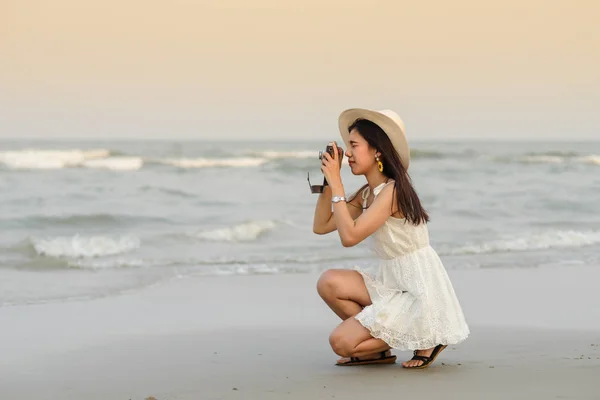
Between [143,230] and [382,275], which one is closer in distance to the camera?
[382,275]

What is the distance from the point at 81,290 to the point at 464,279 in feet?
10.2

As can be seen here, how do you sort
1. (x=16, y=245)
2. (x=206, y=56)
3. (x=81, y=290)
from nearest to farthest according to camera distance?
(x=81, y=290) → (x=16, y=245) → (x=206, y=56)

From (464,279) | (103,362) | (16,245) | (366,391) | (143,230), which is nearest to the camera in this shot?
(366,391)

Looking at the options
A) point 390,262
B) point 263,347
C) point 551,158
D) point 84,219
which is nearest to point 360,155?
point 390,262

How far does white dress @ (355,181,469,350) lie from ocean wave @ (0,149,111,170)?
1843cm

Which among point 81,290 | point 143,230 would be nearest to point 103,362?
point 81,290

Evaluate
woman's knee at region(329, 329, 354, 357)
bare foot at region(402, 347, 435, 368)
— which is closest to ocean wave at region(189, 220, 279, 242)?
woman's knee at region(329, 329, 354, 357)

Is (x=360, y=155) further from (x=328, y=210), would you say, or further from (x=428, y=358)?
(x=428, y=358)

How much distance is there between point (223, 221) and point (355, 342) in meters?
8.59

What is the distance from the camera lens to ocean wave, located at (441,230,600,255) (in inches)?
384

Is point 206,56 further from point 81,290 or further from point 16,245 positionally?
point 81,290

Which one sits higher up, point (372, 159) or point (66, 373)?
point (372, 159)

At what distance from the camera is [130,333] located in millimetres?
5398

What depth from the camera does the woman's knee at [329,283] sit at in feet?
14.1
